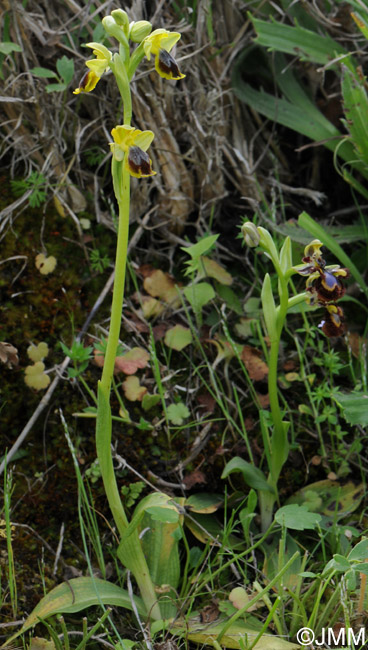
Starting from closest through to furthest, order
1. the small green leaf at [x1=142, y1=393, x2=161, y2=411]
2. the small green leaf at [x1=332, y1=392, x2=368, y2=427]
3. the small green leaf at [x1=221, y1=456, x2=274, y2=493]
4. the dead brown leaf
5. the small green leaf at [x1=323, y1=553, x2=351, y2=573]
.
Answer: the small green leaf at [x1=323, y1=553, x2=351, y2=573] < the small green leaf at [x1=332, y1=392, x2=368, y2=427] < the small green leaf at [x1=221, y1=456, x2=274, y2=493] < the small green leaf at [x1=142, y1=393, x2=161, y2=411] < the dead brown leaf

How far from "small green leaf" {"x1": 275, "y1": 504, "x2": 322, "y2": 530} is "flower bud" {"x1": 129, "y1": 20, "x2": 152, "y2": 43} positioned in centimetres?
110

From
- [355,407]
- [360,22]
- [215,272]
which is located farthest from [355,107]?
[355,407]

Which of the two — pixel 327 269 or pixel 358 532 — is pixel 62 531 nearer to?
pixel 358 532

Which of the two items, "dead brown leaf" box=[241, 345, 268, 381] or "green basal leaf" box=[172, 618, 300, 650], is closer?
"green basal leaf" box=[172, 618, 300, 650]

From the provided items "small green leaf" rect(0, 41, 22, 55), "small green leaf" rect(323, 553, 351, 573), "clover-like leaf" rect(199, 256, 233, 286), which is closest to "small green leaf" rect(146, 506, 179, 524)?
"small green leaf" rect(323, 553, 351, 573)

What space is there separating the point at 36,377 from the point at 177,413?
0.42 metres

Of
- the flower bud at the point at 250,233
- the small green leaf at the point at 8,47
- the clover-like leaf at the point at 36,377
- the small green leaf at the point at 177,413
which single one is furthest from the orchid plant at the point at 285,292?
the small green leaf at the point at 8,47

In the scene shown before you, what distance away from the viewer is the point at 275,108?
91.6 inches

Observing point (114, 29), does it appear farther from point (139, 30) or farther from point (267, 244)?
point (267, 244)

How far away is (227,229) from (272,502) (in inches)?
39.9

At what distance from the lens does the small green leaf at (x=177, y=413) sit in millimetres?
1881

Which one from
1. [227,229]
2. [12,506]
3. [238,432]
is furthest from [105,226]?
[12,506]

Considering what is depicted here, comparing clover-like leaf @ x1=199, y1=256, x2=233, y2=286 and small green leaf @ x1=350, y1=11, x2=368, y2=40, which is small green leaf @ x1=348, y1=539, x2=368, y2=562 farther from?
small green leaf @ x1=350, y1=11, x2=368, y2=40

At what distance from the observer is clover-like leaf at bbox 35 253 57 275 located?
81.4 inches
